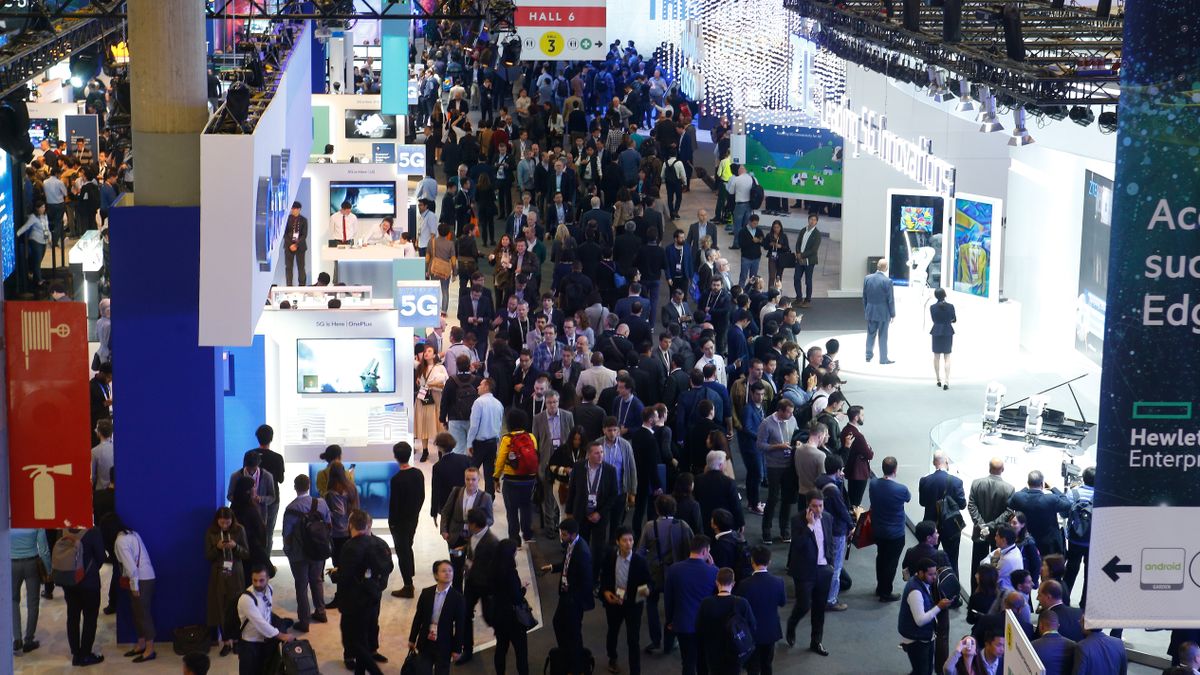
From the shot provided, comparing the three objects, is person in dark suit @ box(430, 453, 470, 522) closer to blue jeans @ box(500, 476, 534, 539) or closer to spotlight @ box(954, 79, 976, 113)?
blue jeans @ box(500, 476, 534, 539)

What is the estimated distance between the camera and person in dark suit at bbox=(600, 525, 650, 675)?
31.7 feet

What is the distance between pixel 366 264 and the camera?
61.4 ft

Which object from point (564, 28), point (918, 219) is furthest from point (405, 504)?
point (564, 28)

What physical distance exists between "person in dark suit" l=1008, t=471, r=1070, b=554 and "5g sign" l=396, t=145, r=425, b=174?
1129cm

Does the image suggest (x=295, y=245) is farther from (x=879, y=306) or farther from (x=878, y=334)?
(x=878, y=334)

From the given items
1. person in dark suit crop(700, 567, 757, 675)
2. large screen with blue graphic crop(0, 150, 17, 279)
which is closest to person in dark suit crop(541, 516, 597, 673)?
person in dark suit crop(700, 567, 757, 675)

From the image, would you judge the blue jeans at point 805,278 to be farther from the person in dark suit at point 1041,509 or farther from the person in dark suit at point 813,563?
the person in dark suit at point 813,563

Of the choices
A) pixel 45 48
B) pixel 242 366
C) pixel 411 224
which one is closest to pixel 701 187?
pixel 411 224

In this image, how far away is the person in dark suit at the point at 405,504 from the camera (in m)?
10.9

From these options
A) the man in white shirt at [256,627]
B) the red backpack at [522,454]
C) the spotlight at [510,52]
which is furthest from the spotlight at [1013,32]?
the spotlight at [510,52]

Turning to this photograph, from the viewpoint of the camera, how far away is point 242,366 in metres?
11.5

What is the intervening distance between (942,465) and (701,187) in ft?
46.6

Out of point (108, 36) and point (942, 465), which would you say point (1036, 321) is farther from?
point (108, 36)

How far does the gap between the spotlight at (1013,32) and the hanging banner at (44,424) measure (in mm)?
Answer: 8512
